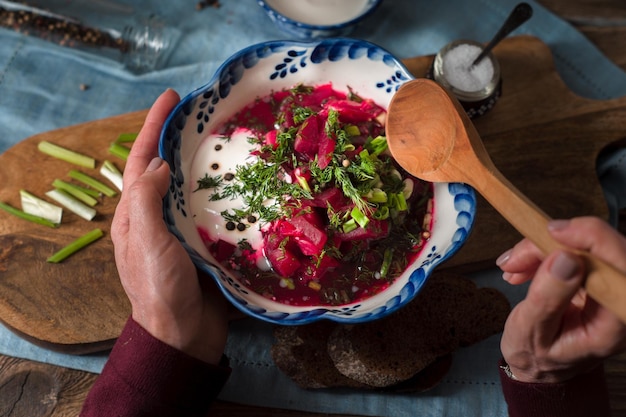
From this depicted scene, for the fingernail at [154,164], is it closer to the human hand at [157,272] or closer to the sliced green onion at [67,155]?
the human hand at [157,272]

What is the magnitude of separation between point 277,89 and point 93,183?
3.66 ft

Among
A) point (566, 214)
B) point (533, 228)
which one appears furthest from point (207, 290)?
point (566, 214)

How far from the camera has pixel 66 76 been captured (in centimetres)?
373

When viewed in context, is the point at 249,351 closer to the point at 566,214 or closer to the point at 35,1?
the point at 566,214

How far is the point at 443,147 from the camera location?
272 centimetres

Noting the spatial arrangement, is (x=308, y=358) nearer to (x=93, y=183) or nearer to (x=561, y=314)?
(x=561, y=314)

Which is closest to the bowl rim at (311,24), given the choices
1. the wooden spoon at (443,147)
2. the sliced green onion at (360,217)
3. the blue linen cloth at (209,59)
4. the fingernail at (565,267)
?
the blue linen cloth at (209,59)

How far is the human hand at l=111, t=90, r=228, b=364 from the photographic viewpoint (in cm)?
253

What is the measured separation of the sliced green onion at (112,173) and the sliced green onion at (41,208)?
0.98 ft

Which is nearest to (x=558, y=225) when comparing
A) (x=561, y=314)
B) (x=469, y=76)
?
(x=561, y=314)

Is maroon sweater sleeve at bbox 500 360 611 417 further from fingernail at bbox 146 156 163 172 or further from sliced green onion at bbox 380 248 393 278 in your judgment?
fingernail at bbox 146 156 163 172

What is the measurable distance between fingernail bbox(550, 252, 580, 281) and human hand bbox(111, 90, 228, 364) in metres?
1.46

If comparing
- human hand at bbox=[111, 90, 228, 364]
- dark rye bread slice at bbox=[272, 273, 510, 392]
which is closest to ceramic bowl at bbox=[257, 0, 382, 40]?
human hand at bbox=[111, 90, 228, 364]

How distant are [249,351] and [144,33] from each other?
2.10 metres
